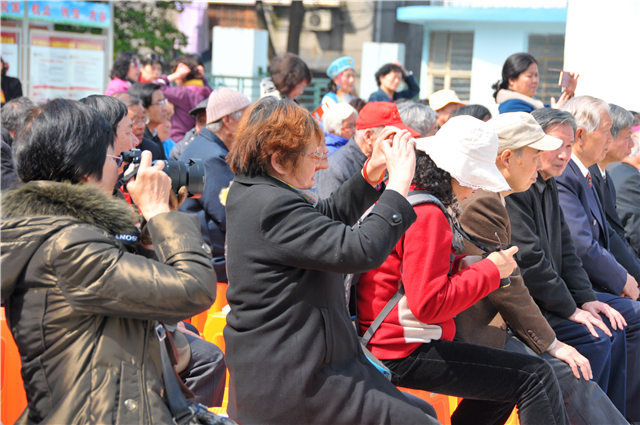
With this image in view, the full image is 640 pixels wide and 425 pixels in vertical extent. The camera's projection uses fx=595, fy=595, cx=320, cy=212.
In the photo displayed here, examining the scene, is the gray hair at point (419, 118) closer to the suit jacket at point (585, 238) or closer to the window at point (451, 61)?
the suit jacket at point (585, 238)

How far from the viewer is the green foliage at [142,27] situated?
14859mm

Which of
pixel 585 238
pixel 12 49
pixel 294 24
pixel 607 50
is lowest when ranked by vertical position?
pixel 585 238

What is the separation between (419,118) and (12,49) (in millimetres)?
7295

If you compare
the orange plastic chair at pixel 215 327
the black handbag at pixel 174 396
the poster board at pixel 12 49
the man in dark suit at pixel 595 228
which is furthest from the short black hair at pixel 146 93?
the poster board at pixel 12 49

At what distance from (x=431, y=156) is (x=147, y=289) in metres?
1.38

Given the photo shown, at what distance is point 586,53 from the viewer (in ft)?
19.6

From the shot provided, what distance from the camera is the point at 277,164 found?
2.05 metres

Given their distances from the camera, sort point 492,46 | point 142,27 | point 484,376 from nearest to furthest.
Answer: point 484,376, point 492,46, point 142,27

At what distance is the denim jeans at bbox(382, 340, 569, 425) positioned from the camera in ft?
7.79

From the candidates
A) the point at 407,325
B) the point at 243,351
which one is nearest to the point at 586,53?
the point at 407,325

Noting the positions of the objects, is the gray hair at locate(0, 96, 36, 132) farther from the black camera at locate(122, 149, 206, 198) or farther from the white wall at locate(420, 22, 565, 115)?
the white wall at locate(420, 22, 565, 115)

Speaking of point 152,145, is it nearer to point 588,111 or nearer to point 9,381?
point 9,381

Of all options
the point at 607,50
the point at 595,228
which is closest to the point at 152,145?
the point at 595,228

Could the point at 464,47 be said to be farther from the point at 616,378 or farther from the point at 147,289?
the point at 147,289
